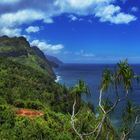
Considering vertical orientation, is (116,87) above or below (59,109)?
above

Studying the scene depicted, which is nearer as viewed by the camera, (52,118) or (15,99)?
(52,118)

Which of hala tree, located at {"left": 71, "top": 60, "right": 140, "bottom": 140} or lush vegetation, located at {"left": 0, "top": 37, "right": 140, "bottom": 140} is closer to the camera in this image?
hala tree, located at {"left": 71, "top": 60, "right": 140, "bottom": 140}

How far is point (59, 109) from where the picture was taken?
138750mm

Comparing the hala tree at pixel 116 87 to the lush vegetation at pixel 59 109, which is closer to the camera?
the hala tree at pixel 116 87

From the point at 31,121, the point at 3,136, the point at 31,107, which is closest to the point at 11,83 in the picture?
the point at 31,107

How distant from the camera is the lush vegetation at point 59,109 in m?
41.2

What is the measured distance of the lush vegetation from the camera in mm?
41188

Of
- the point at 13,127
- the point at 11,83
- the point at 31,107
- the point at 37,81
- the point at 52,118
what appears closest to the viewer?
the point at 13,127

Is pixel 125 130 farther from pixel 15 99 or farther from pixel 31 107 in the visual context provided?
pixel 15 99

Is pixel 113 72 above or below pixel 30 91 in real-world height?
above

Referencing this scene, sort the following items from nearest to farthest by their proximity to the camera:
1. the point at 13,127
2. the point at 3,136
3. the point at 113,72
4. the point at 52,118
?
the point at 113,72
the point at 3,136
the point at 13,127
the point at 52,118

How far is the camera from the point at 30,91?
140500 mm

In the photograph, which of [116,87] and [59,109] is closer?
[116,87]

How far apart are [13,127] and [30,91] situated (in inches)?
2347
